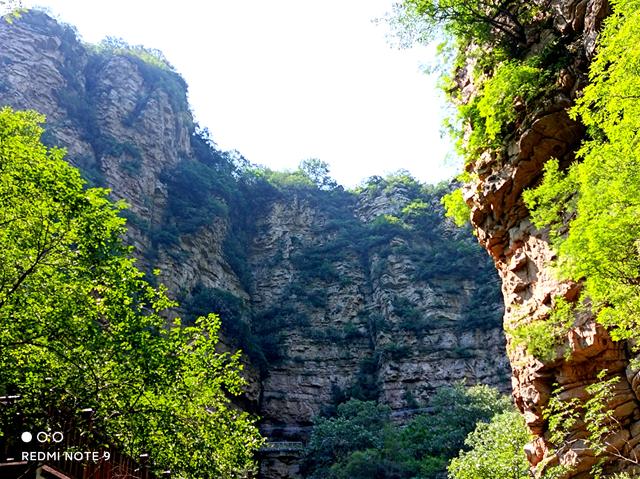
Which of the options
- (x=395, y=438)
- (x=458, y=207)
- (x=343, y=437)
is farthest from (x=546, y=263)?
(x=343, y=437)

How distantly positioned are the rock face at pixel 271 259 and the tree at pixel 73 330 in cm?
2329

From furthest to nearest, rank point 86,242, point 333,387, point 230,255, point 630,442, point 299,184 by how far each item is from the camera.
Answer: 1. point 299,184
2. point 230,255
3. point 333,387
4. point 630,442
5. point 86,242

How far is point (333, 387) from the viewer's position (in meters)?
34.1

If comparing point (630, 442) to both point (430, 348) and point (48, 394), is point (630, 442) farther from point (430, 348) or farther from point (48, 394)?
point (430, 348)

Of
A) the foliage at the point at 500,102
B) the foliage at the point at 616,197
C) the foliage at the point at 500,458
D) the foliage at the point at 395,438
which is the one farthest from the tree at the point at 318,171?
the foliage at the point at 616,197

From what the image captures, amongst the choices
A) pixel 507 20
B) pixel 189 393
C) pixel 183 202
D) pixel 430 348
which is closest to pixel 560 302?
pixel 189 393

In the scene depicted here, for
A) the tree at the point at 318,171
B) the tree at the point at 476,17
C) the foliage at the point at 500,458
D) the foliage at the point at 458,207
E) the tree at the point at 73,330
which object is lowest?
the foliage at the point at 500,458

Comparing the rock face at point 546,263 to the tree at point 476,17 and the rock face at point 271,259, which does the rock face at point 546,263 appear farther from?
the rock face at point 271,259

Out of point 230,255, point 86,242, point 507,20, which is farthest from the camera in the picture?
point 230,255

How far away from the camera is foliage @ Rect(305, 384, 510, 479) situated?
2448cm

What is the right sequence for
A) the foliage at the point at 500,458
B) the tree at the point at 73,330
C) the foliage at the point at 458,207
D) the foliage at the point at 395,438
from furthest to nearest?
the foliage at the point at 395,438 → the foliage at the point at 500,458 → the foliage at the point at 458,207 → the tree at the point at 73,330

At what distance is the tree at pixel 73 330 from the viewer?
6379mm

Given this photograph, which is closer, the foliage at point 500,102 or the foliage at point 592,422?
the foliage at point 592,422

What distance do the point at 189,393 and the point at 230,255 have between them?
1180 inches
